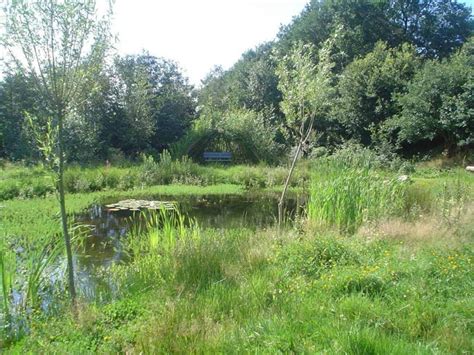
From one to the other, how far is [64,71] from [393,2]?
33.6 metres

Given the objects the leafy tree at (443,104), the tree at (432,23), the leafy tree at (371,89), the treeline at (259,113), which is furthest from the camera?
the tree at (432,23)

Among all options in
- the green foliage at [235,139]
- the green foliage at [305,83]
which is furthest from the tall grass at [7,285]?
the green foliage at [235,139]

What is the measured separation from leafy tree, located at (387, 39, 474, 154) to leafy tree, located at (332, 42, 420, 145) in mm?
1524

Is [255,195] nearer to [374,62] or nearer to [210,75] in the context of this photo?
[374,62]

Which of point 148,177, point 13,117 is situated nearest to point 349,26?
point 148,177

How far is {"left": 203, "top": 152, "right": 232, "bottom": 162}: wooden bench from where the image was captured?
20812 millimetres

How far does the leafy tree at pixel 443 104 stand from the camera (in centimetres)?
1723

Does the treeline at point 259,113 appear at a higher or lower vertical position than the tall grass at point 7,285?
higher

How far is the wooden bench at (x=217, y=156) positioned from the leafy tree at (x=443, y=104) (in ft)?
27.9

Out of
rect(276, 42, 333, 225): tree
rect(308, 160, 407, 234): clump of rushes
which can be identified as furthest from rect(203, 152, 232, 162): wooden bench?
rect(276, 42, 333, 225): tree

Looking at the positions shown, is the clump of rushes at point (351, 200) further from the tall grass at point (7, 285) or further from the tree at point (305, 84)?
the tall grass at point (7, 285)

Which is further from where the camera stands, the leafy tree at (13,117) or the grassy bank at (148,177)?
the leafy tree at (13,117)

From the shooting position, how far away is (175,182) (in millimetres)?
15758

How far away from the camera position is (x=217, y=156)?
20812 millimetres
